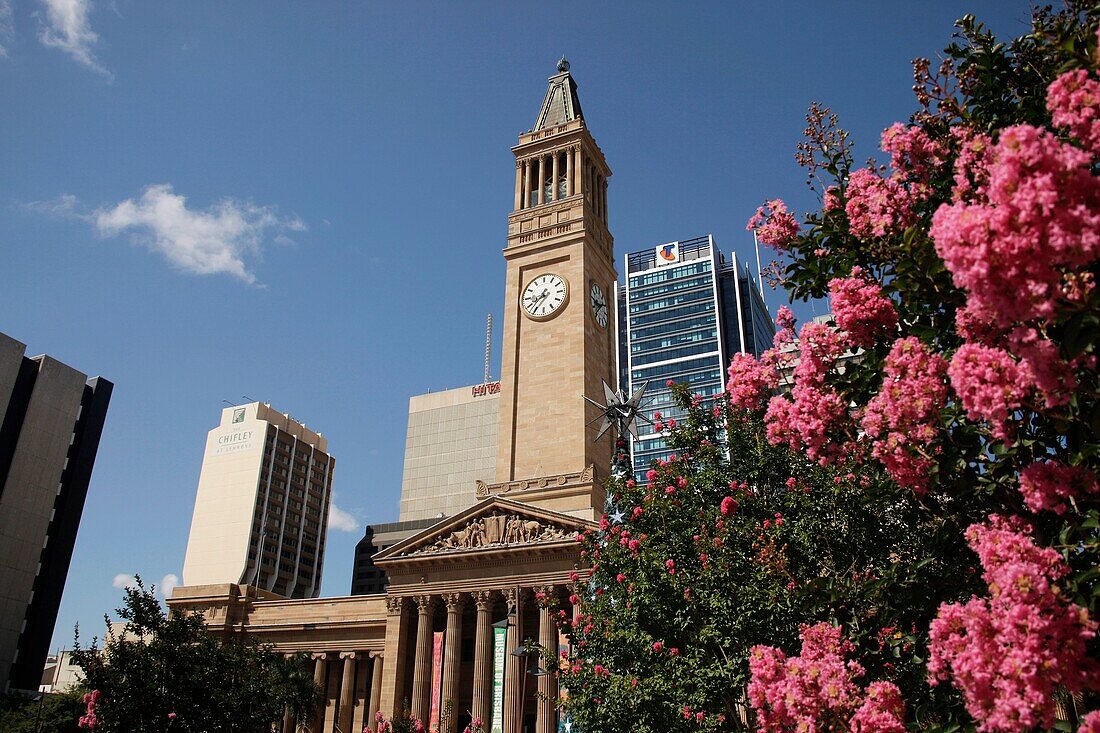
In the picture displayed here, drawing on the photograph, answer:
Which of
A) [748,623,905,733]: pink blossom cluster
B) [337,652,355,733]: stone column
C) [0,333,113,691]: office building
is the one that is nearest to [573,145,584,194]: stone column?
[337,652,355,733]: stone column

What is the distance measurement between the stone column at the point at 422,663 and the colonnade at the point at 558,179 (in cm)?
3126

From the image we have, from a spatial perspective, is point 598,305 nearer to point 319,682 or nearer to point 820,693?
point 319,682

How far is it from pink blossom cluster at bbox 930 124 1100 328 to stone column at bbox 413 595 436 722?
41.6 m

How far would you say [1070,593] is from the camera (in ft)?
23.9

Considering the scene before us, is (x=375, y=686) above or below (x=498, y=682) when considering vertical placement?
below

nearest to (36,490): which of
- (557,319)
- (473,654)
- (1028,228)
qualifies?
(473,654)

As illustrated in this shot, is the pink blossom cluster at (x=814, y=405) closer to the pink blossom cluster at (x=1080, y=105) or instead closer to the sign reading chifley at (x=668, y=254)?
the pink blossom cluster at (x=1080, y=105)

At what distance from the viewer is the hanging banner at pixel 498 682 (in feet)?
129

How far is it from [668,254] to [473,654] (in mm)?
121278

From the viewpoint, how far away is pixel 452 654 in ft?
141

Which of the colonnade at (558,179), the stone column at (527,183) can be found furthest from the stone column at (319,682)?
the stone column at (527,183)

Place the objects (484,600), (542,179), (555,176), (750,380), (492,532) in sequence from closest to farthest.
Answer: (750,380) < (484,600) < (492,532) < (555,176) < (542,179)

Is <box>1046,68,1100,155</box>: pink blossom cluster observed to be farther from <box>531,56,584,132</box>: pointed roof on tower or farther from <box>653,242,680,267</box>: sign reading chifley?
<box>653,242,680,267</box>: sign reading chifley

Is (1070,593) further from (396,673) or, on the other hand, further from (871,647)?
(396,673)
